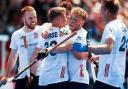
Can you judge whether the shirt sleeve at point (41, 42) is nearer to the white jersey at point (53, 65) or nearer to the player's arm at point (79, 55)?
the white jersey at point (53, 65)

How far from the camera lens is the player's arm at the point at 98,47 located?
375 inches

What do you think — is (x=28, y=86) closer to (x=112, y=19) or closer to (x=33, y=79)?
(x=33, y=79)

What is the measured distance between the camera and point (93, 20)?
768 inches

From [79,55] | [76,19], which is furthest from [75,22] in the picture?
[79,55]

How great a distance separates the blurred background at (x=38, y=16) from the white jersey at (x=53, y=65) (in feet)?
20.7

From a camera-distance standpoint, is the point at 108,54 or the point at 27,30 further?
the point at 27,30

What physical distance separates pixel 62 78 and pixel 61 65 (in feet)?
0.64

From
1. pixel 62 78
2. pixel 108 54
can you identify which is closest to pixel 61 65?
pixel 62 78

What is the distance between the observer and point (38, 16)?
67.6 feet

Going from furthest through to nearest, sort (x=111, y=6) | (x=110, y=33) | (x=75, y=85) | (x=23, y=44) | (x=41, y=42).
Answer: (x=23, y=44) → (x=41, y=42) → (x=75, y=85) → (x=111, y=6) → (x=110, y=33)

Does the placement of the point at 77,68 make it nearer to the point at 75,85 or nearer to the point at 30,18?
the point at 75,85

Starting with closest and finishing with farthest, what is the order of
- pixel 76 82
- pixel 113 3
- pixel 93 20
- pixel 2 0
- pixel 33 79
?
pixel 113 3, pixel 76 82, pixel 33 79, pixel 93 20, pixel 2 0

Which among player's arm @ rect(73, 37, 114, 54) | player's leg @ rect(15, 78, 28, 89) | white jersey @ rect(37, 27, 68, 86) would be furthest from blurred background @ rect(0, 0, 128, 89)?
player's arm @ rect(73, 37, 114, 54)

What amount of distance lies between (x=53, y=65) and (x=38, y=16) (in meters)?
9.78
